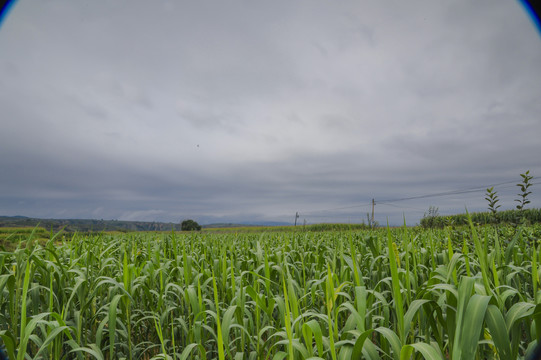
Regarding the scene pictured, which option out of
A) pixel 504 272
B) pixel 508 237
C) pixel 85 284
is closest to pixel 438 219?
pixel 508 237

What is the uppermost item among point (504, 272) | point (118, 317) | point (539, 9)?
point (539, 9)

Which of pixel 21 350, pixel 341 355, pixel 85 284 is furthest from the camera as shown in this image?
pixel 85 284

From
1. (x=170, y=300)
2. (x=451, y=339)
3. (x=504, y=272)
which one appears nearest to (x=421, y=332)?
(x=451, y=339)

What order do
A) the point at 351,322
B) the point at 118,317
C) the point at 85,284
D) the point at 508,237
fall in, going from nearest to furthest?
1. the point at 351,322
2. the point at 85,284
3. the point at 118,317
4. the point at 508,237

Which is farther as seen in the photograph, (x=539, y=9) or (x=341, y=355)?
(x=539, y=9)

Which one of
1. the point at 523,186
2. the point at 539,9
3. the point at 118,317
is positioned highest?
the point at 539,9

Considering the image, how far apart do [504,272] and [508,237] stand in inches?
123

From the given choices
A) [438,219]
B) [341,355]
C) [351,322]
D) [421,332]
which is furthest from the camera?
[438,219]

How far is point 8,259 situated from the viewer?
134 inches

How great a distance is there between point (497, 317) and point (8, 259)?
4.71m

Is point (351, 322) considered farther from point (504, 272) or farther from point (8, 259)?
point (8, 259)

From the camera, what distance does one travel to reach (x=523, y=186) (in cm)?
446

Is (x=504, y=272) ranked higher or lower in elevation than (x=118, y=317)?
higher

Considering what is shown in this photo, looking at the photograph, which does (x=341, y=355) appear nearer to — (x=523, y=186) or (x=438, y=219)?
(x=523, y=186)
